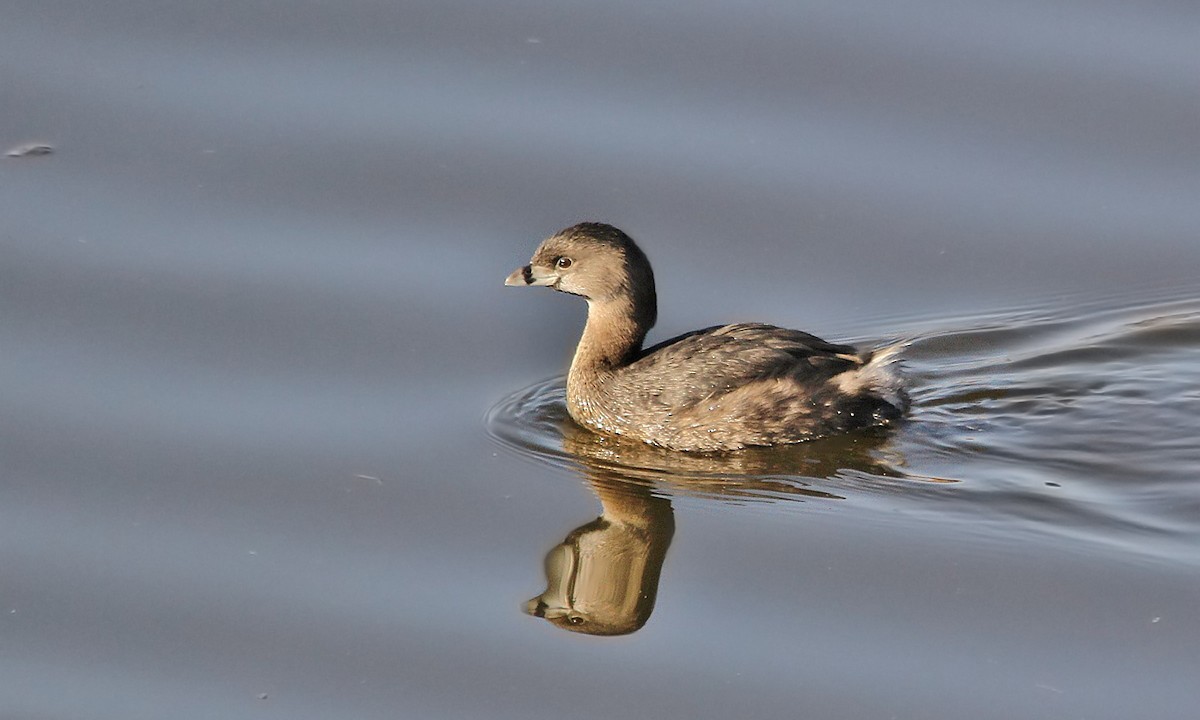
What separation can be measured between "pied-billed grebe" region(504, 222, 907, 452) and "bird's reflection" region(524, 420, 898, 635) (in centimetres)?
10

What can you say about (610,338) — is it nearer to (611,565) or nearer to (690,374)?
(690,374)

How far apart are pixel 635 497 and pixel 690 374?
788mm

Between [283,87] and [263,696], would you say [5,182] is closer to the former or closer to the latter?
[283,87]

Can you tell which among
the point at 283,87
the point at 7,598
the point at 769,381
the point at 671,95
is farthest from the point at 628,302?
the point at 7,598

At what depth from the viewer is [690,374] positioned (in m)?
9.09

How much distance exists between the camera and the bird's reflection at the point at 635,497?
25.4 feet

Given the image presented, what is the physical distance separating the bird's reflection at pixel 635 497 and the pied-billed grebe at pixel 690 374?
0.10 meters

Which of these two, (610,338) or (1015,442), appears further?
(610,338)

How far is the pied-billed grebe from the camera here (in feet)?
29.4

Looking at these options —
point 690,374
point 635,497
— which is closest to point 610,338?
point 690,374

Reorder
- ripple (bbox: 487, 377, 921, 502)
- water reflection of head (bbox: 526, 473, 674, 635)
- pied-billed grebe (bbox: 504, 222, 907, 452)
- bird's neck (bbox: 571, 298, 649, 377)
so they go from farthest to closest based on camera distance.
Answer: bird's neck (bbox: 571, 298, 649, 377) → pied-billed grebe (bbox: 504, 222, 907, 452) → ripple (bbox: 487, 377, 921, 502) → water reflection of head (bbox: 526, 473, 674, 635)

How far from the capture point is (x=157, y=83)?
10609 millimetres

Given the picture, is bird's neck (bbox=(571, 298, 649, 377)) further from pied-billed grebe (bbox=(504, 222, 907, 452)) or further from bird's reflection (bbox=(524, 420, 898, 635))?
bird's reflection (bbox=(524, 420, 898, 635))

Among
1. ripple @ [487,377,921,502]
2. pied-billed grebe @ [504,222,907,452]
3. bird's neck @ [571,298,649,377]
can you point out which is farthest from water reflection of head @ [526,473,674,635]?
bird's neck @ [571,298,649,377]
